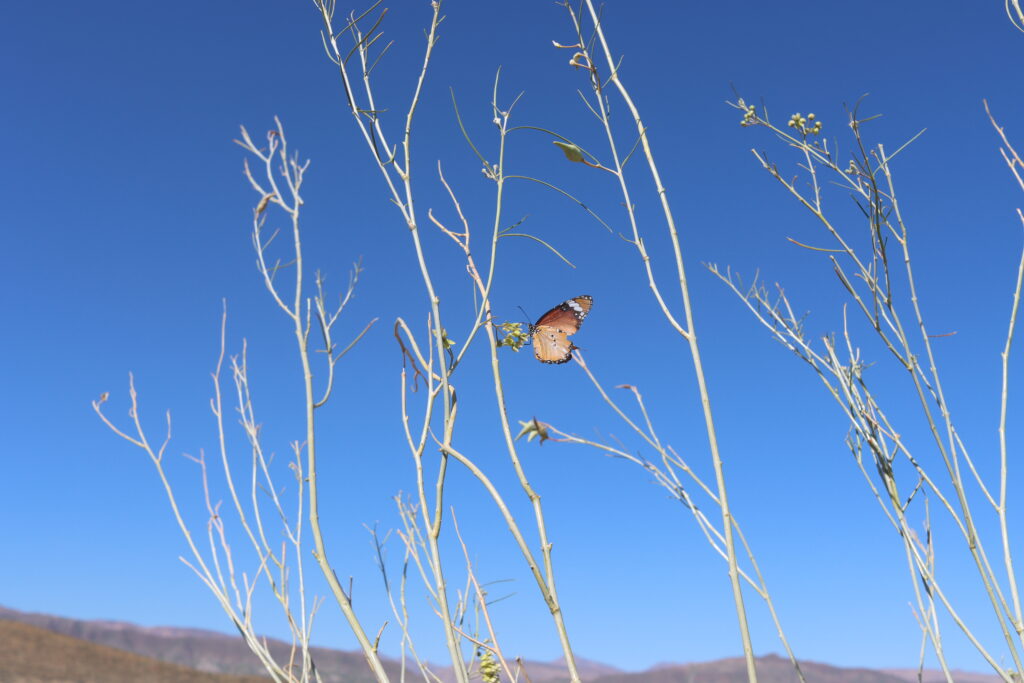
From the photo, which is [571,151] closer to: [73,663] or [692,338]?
[692,338]

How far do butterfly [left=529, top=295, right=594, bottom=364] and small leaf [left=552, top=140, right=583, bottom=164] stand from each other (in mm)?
456

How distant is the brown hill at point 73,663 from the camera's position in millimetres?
17312

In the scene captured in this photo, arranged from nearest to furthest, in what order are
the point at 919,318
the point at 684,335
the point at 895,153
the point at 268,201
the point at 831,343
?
the point at 684,335 < the point at 268,201 < the point at 919,318 < the point at 895,153 < the point at 831,343

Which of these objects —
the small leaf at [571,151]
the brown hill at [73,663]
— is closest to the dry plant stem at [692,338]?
the small leaf at [571,151]

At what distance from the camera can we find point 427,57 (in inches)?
49.3

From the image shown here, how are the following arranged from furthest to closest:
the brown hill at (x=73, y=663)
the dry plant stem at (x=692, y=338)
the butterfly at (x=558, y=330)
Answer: the brown hill at (x=73, y=663) → the butterfly at (x=558, y=330) → the dry plant stem at (x=692, y=338)

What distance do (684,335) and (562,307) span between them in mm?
651

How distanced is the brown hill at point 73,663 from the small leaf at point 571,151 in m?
20.8

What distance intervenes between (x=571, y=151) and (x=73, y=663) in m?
22.9

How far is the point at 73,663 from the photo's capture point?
18609mm

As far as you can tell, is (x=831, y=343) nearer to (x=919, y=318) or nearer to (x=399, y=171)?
(x=919, y=318)

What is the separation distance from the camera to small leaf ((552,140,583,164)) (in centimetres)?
112

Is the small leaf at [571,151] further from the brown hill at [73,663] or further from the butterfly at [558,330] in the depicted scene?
the brown hill at [73,663]

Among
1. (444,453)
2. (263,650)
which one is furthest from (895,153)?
(263,650)
